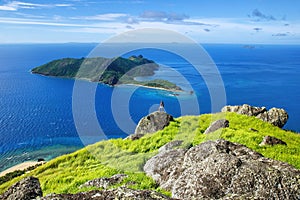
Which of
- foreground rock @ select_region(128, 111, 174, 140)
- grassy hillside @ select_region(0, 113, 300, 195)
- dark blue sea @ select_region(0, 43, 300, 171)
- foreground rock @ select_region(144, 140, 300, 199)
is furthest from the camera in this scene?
dark blue sea @ select_region(0, 43, 300, 171)

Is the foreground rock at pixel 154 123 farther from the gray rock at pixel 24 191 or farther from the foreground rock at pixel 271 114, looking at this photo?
the gray rock at pixel 24 191

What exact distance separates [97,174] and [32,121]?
12448cm

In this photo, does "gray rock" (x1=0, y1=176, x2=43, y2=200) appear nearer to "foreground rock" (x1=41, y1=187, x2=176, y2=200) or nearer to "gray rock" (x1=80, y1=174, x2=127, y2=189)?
"gray rock" (x1=80, y1=174, x2=127, y2=189)

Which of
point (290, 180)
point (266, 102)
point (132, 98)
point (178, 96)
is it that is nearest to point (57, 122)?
point (132, 98)

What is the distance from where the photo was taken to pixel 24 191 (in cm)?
922

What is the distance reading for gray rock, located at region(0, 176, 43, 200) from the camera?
9102 mm

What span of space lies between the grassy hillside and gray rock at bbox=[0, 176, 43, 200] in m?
3.40

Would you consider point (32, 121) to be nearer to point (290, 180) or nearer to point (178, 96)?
point (178, 96)

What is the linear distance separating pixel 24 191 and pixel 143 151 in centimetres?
1259

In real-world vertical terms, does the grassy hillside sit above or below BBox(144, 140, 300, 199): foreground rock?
below

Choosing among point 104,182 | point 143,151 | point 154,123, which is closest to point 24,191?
point 104,182

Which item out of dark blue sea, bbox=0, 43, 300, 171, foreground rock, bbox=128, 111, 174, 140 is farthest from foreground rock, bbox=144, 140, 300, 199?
dark blue sea, bbox=0, 43, 300, 171

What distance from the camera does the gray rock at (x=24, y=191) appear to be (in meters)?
9.10

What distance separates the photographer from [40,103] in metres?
163
